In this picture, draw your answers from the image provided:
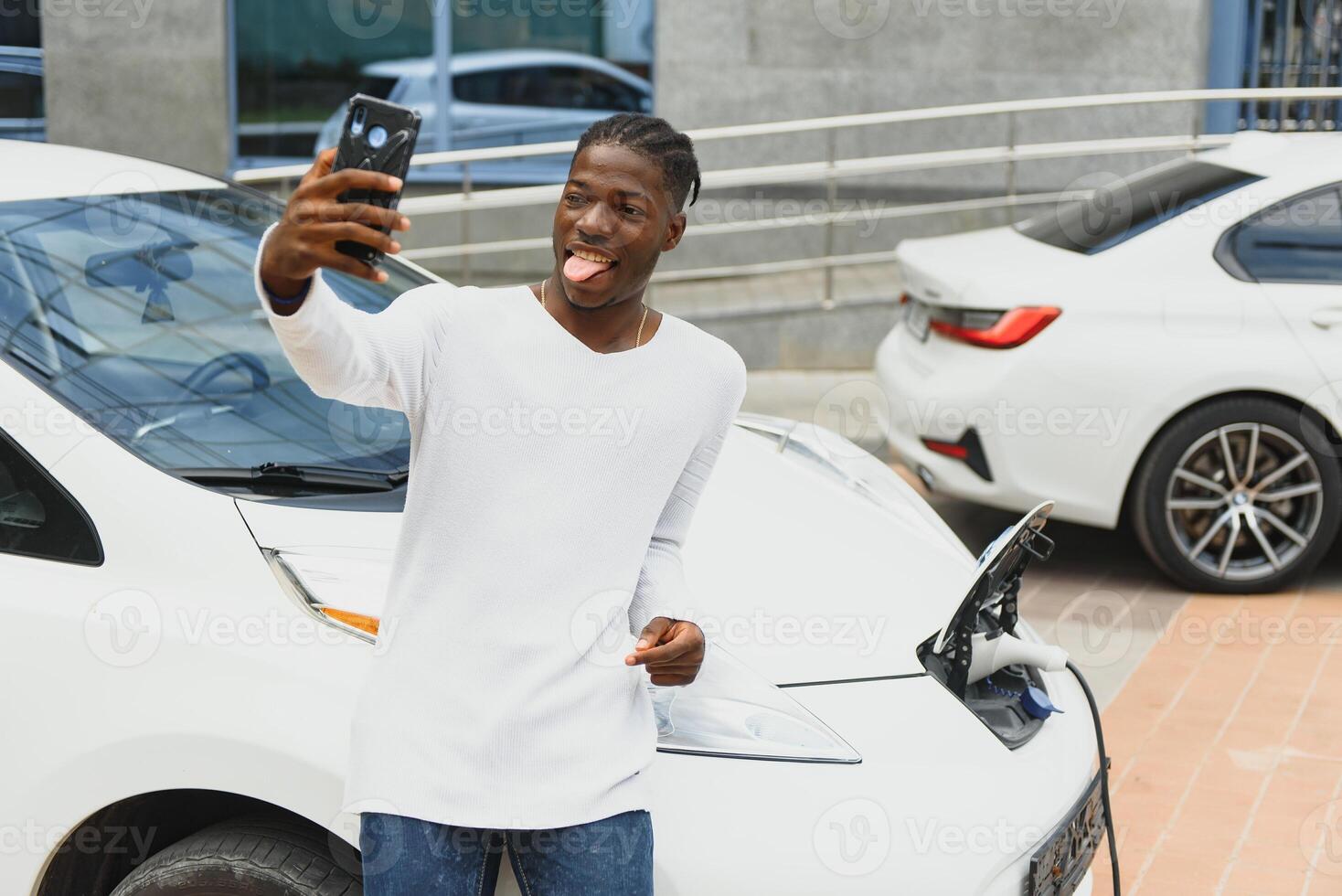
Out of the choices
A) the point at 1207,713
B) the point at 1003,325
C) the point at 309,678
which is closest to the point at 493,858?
the point at 309,678

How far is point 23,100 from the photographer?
10.1 metres

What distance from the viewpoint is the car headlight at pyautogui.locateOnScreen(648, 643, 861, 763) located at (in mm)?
2389

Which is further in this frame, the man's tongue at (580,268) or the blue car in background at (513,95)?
the blue car in background at (513,95)

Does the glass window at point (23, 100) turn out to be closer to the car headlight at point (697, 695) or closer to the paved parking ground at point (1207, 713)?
the paved parking ground at point (1207, 713)

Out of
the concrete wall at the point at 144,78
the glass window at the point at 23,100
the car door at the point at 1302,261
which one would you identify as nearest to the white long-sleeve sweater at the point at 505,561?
the car door at the point at 1302,261

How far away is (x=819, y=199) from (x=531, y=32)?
2274mm

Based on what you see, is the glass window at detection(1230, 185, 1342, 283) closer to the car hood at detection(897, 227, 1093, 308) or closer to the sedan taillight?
the car hood at detection(897, 227, 1093, 308)

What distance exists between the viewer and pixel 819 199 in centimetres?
1037

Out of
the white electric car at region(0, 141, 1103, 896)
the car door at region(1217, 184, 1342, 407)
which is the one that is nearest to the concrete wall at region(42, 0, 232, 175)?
the car door at region(1217, 184, 1342, 407)

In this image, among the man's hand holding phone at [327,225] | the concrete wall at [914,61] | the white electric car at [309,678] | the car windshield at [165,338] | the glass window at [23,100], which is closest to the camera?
the man's hand holding phone at [327,225]

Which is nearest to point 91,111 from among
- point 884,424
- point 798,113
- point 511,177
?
point 511,177

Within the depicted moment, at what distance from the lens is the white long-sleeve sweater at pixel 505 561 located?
6.46ft

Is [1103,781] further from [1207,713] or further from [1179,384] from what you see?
[1179,384]

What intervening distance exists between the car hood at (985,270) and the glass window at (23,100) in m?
5.35
